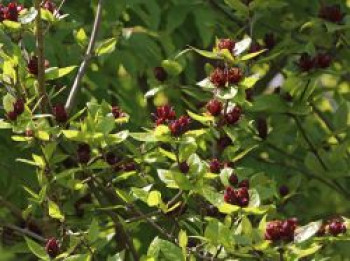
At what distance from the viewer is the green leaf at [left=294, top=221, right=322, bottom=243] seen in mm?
3064

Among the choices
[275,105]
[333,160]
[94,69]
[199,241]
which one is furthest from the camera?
[94,69]

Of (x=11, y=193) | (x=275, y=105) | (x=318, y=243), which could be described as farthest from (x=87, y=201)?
(x=318, y=243)

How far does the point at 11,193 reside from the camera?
14.0 feet

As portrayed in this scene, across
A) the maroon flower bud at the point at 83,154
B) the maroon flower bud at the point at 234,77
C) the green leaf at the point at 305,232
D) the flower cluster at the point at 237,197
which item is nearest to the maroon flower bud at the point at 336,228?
the green leaf at the point at 305,232

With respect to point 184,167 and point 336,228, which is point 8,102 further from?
point 336,228

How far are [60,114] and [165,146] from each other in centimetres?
85

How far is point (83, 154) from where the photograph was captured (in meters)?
3.30

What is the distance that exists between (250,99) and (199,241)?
61cm

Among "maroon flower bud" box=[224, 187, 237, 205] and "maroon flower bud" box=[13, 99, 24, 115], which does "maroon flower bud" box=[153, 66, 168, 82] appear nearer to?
"maroon flower bud" box=[13, 99, 24, 115]

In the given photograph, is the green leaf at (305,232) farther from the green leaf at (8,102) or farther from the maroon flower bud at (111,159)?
the green leaf at (8,102)

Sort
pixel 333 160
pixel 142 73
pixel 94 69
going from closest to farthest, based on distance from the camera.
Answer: pixel 333 160 < pixel 94 69 < pixel 142 73

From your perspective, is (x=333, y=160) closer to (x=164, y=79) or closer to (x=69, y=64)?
(x=164, y=79)

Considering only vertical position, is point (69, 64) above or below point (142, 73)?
above

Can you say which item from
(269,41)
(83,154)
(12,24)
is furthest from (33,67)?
(269,41)
